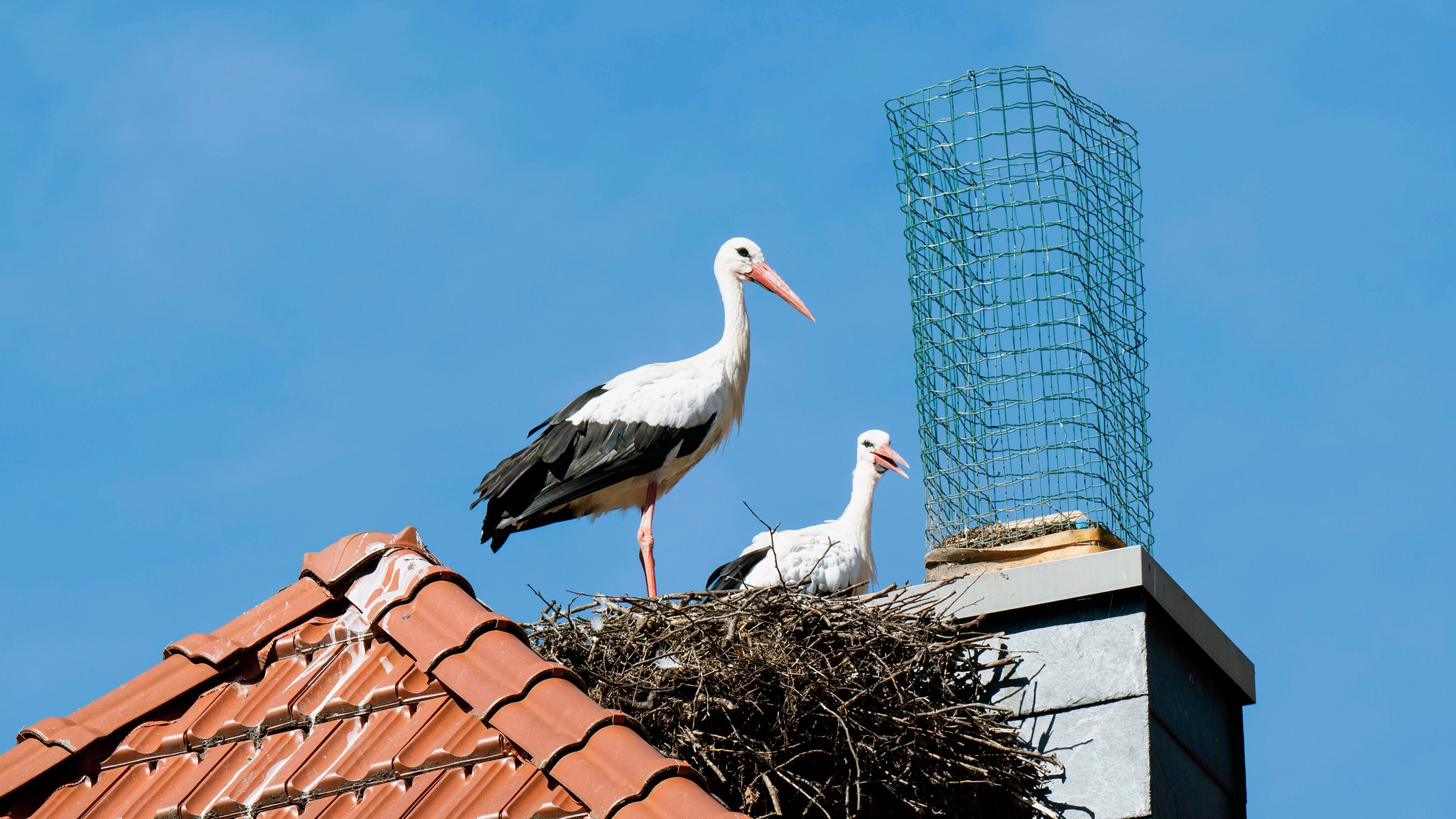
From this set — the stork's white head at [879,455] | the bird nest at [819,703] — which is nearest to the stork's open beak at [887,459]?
the stork's white head at [879,455]

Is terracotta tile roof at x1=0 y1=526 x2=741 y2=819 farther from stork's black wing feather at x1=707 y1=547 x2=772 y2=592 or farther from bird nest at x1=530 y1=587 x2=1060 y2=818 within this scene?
stork's black wing feather at x1=707 y1=547 x2=772 y2=592

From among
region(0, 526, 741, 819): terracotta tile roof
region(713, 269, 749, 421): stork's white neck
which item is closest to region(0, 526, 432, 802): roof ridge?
region(0, 526, 741, 819): terracotta tile roof

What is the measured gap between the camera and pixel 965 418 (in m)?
7.52

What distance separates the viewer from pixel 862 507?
9867 millimetres

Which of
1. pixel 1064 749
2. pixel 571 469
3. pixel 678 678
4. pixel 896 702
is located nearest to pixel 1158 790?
pixel 1064 749

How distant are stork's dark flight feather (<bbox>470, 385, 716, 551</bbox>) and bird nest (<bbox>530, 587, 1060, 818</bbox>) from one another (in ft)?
8.53

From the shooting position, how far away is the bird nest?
236 inches

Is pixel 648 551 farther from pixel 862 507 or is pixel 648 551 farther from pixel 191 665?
pixel 191 665

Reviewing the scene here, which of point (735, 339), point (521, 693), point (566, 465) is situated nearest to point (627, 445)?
point (566, 465)

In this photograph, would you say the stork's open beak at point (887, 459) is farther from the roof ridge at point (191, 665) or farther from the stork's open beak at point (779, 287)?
the roof ridge at point (191, 665)

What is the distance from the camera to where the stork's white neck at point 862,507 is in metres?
9.52

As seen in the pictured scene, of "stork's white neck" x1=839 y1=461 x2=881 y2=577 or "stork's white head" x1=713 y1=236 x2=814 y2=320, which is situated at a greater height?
"stork's white head" x1=713 y1=236 x2=814 y2=320

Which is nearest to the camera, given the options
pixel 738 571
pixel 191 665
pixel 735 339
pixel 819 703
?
pixel 191 665

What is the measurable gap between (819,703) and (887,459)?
13.9 ft
